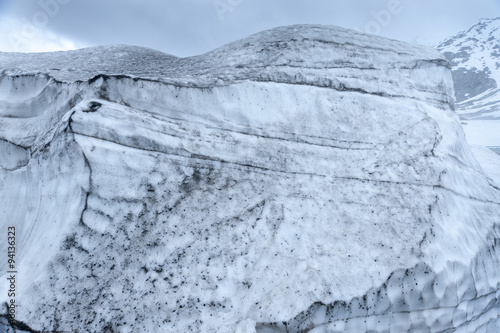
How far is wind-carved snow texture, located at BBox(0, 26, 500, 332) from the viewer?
3594mm

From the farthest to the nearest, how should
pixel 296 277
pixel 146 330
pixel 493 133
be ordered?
pixel 493 133 < pixel 296 277 < pixel 146 330

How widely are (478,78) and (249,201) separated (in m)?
130

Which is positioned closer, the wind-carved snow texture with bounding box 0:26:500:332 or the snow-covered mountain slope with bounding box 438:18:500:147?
the wind-carved snow texture with bounding box 0:26:500:332

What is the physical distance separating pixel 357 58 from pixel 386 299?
15.8ft

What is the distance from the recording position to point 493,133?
55781mm

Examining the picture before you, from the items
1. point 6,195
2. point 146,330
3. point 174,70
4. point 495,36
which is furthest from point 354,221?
point 495,36

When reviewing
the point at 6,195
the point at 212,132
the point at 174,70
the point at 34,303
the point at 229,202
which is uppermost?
the point at 174,70

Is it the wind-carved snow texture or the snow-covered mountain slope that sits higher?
the snow-covered mountain slope

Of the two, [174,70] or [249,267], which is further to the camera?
[174,70]

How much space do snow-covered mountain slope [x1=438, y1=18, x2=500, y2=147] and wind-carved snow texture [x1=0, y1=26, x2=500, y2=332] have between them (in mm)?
54538

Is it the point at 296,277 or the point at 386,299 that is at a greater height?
the point at 296,277

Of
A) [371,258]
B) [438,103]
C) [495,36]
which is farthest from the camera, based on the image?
[495,36]

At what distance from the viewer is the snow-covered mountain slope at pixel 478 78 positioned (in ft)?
195

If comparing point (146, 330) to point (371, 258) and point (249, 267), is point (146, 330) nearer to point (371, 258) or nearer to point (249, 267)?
point (249, 267)
